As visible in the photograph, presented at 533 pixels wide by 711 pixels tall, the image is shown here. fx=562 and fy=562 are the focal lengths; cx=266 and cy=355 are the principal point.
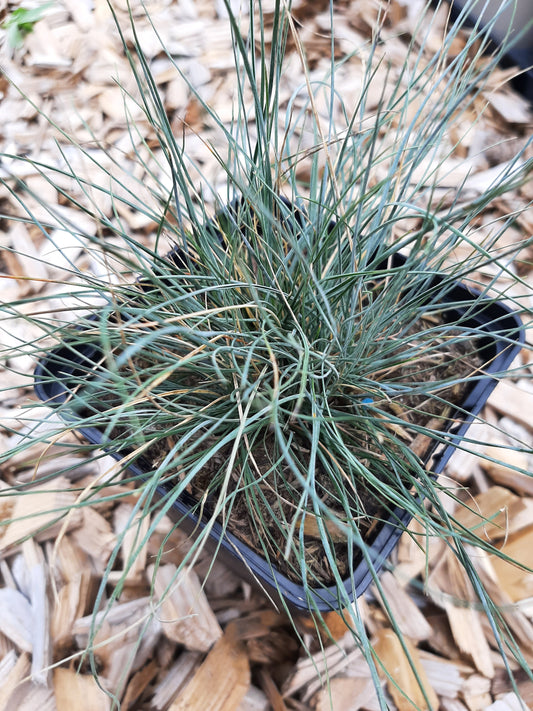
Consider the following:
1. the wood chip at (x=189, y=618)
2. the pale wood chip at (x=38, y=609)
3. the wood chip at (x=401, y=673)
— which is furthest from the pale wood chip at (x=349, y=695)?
the pale wood chip at (x=38, y=609)

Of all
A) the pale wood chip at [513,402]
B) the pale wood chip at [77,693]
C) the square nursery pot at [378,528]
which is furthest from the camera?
the pale wood chip at [513,402]

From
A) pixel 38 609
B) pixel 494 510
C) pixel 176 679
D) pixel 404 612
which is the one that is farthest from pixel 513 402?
pixel 38 609

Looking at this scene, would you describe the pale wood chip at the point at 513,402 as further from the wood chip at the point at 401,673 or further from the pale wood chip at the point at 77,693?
the pale wood chip at the point at 77,693

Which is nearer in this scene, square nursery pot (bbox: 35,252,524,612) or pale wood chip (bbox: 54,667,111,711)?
square nursery pot (bbox: 35,252,524,612)

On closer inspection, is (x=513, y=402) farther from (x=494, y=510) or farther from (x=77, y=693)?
(x=77, y=693)

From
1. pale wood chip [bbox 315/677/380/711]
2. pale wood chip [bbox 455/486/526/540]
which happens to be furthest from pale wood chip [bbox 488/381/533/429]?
pale wood chip [bbox 315/677/380/711]

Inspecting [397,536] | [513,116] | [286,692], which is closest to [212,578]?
[286,692]

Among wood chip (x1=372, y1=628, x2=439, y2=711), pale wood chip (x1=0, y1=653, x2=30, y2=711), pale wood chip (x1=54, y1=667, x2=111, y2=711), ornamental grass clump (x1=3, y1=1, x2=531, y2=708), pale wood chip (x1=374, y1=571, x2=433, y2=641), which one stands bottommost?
wood chip (x1=372, y1=628, x2=439, y2=711)

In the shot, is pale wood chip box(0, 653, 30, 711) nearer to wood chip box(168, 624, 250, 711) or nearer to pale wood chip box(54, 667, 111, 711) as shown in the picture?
pale wood chip box(54, 667, 111, 711)
